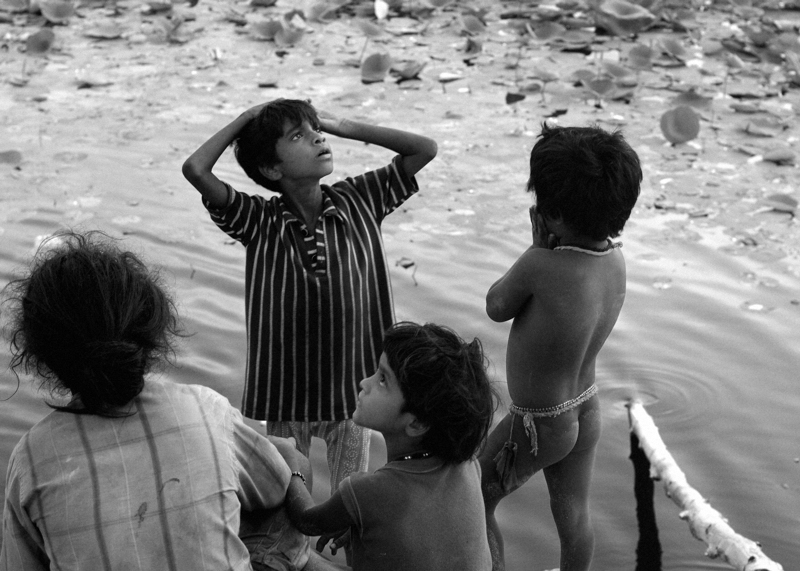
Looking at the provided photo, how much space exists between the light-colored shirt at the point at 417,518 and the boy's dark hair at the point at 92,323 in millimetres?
513

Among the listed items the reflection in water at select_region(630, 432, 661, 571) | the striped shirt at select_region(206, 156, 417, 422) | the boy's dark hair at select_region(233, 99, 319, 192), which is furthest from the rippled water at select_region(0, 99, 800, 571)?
the boy's dark hair at select_region(233, 99, 319, 192)

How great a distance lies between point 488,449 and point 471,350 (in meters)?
0.59

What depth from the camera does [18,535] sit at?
172cm

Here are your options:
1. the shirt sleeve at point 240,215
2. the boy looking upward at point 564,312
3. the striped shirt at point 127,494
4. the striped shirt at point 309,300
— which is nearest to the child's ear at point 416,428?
the striped shirt at point 127,494

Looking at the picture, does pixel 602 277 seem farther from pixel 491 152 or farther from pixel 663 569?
pixel 491 152

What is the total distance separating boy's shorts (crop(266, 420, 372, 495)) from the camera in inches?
105

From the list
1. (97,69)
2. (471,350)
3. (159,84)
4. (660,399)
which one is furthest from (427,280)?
(97,69)

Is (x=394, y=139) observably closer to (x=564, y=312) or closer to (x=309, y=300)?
(x=309, y=300)

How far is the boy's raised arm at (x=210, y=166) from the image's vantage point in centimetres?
248

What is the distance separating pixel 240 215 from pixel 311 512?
860 mm

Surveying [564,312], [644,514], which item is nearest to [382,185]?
[564,312]

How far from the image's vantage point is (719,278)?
176 inches

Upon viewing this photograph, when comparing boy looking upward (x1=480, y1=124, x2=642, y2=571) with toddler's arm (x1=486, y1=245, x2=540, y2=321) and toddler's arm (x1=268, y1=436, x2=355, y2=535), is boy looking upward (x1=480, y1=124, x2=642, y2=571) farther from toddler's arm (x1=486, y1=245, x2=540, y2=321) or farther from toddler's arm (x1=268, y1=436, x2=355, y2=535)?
toddler's arm (x1=268, y1=436, x2=355, y2=535)

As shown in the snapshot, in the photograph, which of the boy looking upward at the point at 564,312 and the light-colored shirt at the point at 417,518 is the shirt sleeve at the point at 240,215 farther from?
the light-colored shirt at the point at 417,518
